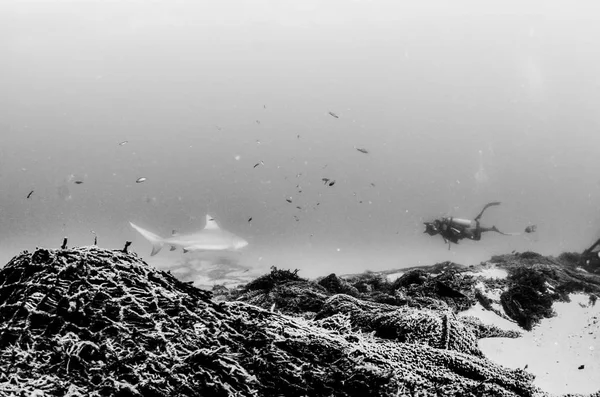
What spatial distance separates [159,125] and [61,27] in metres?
49.4

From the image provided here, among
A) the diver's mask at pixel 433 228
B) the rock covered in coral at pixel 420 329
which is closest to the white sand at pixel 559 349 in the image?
the rock covered in coral at pixel 420 329

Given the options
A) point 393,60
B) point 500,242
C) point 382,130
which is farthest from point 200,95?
point 500,242

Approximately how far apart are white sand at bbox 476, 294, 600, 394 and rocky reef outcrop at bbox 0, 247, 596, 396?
2.56m

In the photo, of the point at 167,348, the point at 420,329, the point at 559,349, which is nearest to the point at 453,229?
the point at 559,349

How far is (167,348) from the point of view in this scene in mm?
1720

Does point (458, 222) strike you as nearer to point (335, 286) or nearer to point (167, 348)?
point (335, 286)

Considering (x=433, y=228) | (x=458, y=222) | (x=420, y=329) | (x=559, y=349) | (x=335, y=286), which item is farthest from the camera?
(x=433, y=228)

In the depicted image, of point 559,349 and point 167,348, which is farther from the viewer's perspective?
point 559,349

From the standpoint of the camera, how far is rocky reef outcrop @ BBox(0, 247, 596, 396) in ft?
5.09

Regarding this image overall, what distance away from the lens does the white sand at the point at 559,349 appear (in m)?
4.24

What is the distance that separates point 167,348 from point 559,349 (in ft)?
19.9

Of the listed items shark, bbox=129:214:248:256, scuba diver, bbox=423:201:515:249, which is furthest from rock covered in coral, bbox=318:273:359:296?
shark, bbox=129:214:248:256

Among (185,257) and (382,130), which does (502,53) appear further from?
(185,257)

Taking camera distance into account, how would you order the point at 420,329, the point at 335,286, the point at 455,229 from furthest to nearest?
the point at 455,229 < the point at 335,286 < the point at 420,329
